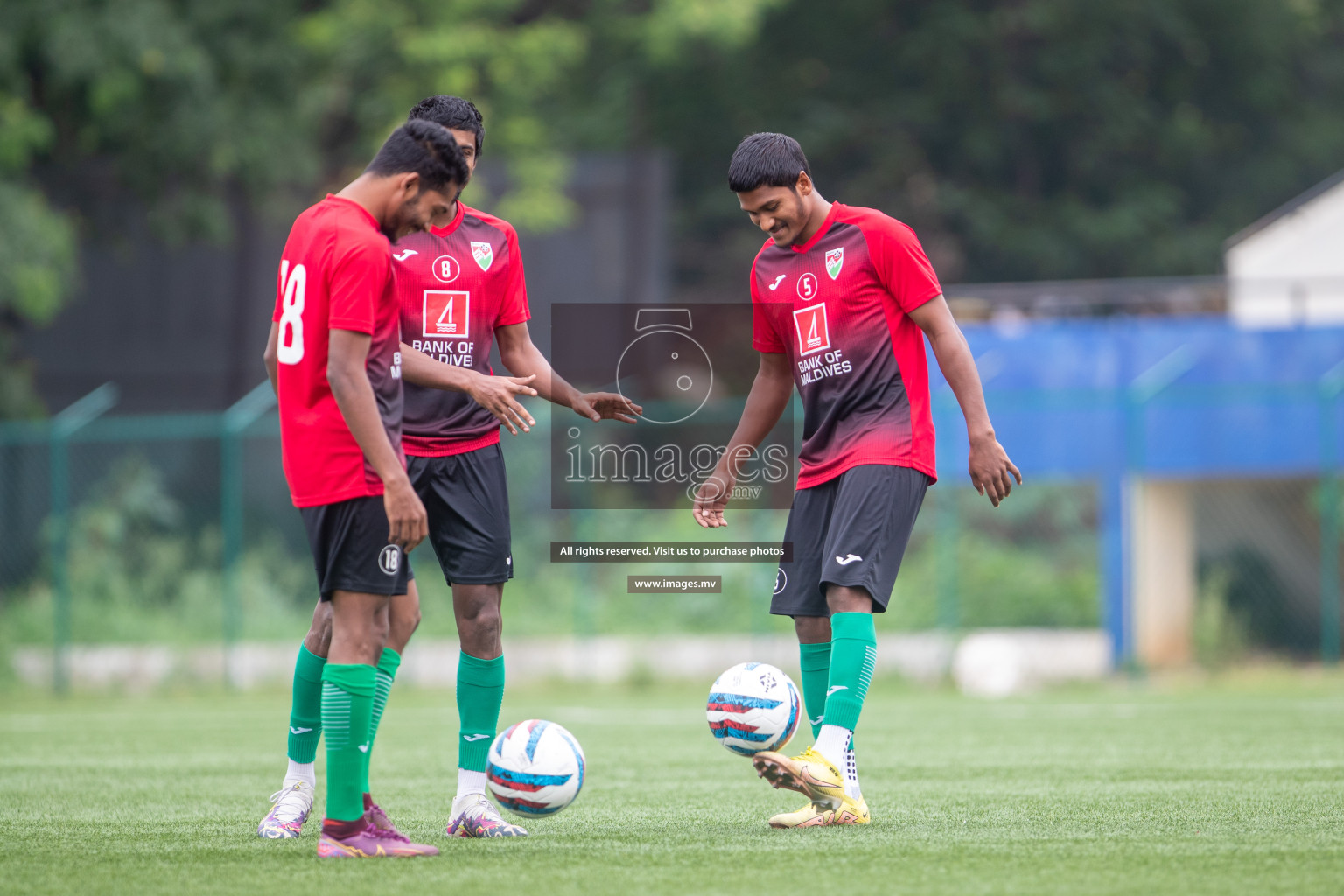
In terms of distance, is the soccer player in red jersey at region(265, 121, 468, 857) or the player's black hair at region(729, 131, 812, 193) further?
the player's black hair at region(729, 131, 812, 193)

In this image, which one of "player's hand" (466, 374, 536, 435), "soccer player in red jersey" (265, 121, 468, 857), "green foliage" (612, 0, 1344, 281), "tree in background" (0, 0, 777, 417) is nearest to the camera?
"soccer player in red jersey" (265, 121, 468, 857)

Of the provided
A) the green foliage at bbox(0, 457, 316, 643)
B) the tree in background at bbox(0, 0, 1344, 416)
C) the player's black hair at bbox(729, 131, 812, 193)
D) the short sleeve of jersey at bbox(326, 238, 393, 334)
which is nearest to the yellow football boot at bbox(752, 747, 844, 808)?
the short sleeve of jersey at bbox(326, 238, 393, 334)

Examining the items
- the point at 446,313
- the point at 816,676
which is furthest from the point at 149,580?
the point at 816,676

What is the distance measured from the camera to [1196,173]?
29281 millimetres

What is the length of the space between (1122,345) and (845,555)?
40.8ft

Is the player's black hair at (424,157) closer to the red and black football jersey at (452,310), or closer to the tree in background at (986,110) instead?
the red and black football jersey at (452,310)

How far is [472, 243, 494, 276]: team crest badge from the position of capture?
5406 millimetres

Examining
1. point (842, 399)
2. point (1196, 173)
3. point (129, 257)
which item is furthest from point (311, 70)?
point (1196, 173)

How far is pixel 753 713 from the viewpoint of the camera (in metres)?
5.21

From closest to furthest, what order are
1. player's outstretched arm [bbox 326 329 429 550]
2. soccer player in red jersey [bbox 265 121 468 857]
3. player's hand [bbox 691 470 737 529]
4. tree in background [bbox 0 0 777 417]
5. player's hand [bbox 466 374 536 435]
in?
1. player's outstretched arm [bbox 326 329 429 550]
2. soccer player in red jersey [bbox 265 121 468 857]
3. player's hand [bbox 466 374 536 435]
4. player's hand [bbox 691 470 737 529]
5. tree in background [bbox 0 0 777 417]

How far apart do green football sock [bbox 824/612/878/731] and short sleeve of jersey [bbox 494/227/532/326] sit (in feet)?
5.20

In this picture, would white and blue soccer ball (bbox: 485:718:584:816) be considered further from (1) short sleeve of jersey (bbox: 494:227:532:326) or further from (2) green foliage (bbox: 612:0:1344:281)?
(2) green foliage (bbox: 612:0:1344:281)

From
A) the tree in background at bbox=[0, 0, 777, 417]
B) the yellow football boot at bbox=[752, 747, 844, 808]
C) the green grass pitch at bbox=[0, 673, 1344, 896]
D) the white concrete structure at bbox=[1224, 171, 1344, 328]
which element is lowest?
the green grass pitch at bbox=[0, 673, 1344, 896]

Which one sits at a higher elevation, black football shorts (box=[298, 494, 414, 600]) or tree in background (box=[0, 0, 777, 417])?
tree in background (box=[0, 0, 777, 417])
